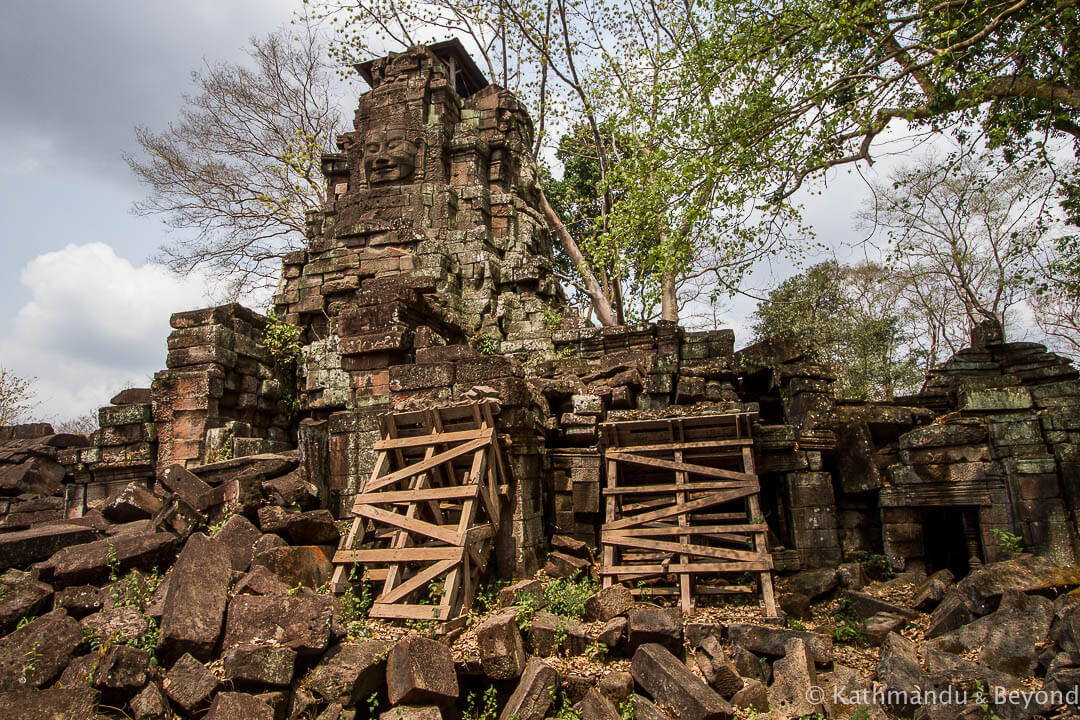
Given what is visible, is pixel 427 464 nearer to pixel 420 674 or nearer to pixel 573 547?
pixel 573 547

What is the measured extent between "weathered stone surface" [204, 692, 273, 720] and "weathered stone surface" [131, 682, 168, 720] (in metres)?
0.37

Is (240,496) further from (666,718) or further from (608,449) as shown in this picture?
(666,718)

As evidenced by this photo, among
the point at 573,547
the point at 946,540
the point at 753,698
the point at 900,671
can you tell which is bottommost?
the point at 753,698

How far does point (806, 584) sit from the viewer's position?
7.80m

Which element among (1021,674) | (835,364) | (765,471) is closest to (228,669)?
(1021,674)

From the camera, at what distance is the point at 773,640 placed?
6113 mm

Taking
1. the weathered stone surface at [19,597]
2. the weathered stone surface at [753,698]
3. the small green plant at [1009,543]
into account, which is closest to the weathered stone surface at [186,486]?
the weathered stone surface at [19,597]

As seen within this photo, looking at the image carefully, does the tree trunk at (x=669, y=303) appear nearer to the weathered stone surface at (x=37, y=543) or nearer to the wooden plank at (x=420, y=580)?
the wooden plank at (x=420, y=580)

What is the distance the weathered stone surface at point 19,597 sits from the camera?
17.9 feet

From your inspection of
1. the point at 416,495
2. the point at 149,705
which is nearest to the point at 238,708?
the point at 149,705

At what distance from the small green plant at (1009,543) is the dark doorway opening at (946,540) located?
102 centimetres

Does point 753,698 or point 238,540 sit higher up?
point 238,540

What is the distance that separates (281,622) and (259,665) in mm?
415

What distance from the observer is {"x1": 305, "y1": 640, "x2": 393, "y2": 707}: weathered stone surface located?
15.9ft
